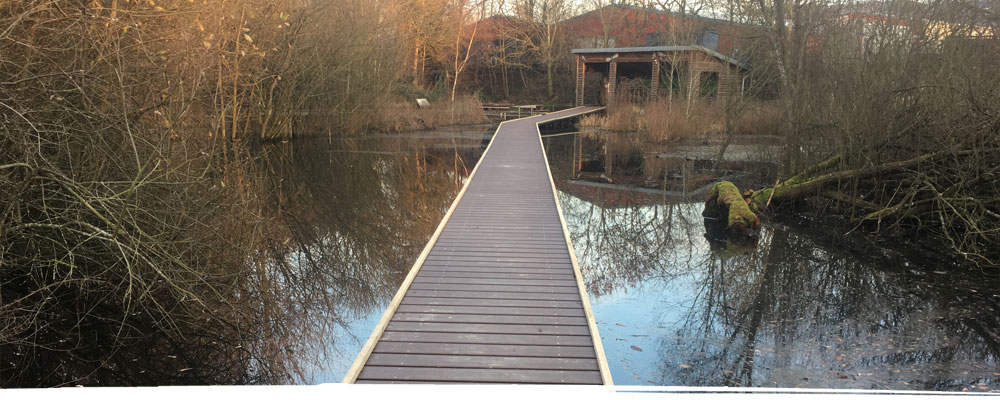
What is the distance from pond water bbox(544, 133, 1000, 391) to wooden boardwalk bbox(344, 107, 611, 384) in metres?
0.54

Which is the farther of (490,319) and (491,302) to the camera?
(491,302)

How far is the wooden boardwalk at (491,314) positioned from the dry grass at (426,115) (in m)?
14.2

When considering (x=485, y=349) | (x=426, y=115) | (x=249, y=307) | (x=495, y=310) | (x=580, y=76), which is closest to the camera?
(x=485, y=349)

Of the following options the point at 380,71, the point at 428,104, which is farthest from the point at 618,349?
the point at 428,104

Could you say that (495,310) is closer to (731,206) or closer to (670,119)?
(731,206)

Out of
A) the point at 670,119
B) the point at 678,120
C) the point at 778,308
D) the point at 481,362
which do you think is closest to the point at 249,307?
the point at 481,362

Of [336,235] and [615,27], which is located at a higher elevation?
[615,27]

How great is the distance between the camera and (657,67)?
2559 cm

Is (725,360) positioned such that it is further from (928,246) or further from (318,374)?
(928,246)

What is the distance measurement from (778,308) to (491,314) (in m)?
2.86

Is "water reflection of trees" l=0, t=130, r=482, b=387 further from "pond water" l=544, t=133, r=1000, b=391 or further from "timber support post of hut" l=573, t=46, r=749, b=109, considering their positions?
"timber support post of hut" l=573, t=46, r=749, b=109

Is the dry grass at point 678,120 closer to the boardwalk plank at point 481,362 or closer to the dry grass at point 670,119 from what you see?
the dry grass at point 670,119

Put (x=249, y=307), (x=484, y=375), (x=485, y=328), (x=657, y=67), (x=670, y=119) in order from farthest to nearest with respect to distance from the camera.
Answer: (x=657, y=67), (x=670, y=119), (x=249, y=307), (x=485, y=328), (x=484, y=375)

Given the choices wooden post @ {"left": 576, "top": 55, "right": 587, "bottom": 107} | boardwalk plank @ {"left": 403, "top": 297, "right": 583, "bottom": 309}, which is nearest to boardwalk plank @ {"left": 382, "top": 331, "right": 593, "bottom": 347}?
boardwalk plank @ {"left": 403, "top": 297, "right": 583, "bottom": 309}
